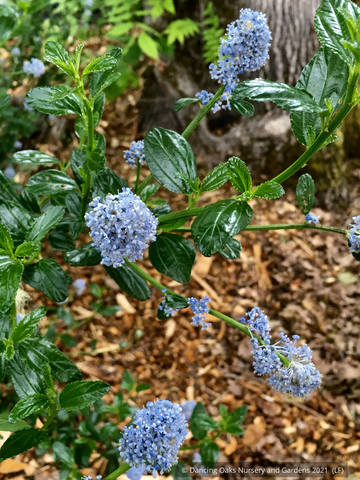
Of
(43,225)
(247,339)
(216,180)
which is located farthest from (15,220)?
(247,339)

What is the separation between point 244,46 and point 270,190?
46cm

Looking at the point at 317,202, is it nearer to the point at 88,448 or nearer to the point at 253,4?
the point at 253,4

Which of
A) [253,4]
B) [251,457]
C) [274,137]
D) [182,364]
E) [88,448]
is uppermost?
[253,4]

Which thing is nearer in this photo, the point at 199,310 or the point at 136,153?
the point at 199,310

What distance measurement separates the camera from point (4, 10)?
185 centimetres

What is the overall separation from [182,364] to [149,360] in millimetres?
209

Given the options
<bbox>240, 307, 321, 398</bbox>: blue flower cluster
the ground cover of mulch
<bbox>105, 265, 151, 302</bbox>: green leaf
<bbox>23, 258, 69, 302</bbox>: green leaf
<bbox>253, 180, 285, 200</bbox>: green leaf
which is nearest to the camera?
<bbox>253, 180, 285, 200</bbox>: green leaf

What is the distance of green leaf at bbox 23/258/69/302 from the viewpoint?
3.89 ft

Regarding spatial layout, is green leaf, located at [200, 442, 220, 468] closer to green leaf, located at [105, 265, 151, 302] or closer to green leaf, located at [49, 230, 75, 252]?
green leaf, located at [105, 265, 151, 302]

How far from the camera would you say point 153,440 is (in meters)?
1.04

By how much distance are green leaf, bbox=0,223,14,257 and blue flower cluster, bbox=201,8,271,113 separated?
715 millimetres

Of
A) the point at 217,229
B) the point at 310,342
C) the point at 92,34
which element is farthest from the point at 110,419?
the point at 92,34

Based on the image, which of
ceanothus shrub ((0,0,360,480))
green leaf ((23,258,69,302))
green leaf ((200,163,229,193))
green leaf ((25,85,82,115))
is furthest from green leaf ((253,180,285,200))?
green leaf ((23,258,69,302))

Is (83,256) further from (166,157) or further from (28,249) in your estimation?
(166,157)
